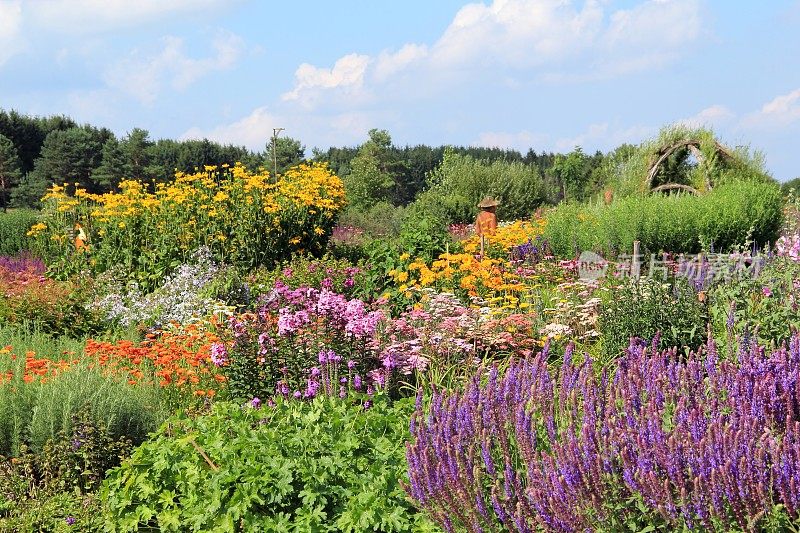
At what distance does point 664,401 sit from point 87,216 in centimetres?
1128

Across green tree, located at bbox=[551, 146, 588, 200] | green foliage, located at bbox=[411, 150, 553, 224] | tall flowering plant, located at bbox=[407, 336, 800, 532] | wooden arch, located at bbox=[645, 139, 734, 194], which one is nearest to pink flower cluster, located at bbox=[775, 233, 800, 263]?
tall flowering plant, located at bbox=[407, 336, 800, 532]

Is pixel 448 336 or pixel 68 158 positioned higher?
pixel 68 158

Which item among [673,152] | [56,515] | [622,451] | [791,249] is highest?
[673,152]

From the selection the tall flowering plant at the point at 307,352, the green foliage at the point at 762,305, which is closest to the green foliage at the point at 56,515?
the tall flowering plant at the point at 307,352

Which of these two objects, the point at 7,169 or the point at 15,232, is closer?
the point at 15,232

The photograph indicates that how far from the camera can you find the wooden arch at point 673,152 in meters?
18.5

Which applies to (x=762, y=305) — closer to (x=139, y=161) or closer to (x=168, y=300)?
(x=168, y=300)

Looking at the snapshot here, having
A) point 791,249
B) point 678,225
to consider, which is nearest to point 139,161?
point 678,225

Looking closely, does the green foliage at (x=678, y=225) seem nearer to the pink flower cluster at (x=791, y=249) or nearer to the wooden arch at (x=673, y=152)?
the wooden arch at (x=673, y=152)

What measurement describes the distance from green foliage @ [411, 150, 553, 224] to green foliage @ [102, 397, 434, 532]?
18.7 metres

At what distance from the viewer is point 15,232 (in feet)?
62.6

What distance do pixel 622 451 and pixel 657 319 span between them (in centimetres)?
438

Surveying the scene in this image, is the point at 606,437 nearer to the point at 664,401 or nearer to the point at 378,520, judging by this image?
the point at 664,401

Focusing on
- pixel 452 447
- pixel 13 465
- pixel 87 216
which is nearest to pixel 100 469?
pixel 13 465
